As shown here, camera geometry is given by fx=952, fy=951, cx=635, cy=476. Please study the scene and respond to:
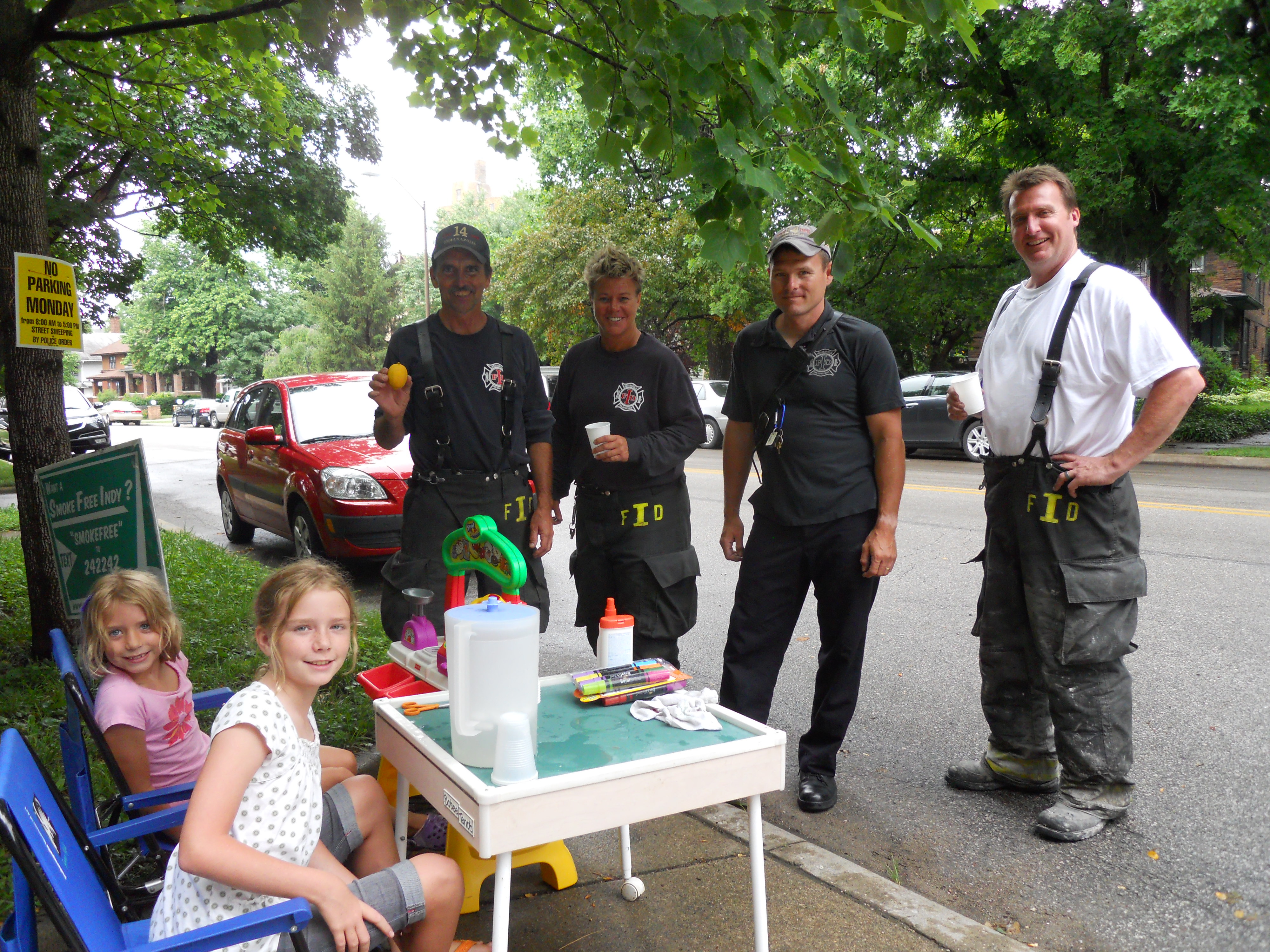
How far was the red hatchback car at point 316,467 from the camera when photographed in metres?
7.30

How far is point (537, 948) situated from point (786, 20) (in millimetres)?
2909

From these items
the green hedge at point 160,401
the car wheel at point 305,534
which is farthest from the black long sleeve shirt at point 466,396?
the green hedge at point 160,401

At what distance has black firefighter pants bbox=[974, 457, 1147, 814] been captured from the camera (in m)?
3.20

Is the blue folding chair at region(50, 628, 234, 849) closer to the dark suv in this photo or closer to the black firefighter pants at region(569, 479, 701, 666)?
the black firefighter pants at region(569, 479, 701, 666)

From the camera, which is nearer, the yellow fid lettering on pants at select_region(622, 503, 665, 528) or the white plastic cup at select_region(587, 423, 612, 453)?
the white plastic cup at select_region(587, 423, 612, 453)

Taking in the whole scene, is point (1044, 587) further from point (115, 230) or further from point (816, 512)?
point (115, 230)

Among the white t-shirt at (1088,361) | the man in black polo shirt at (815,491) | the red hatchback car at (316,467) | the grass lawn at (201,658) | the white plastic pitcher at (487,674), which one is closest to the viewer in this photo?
the white plastic pitcher at (487,674)

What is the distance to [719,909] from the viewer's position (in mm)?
2816

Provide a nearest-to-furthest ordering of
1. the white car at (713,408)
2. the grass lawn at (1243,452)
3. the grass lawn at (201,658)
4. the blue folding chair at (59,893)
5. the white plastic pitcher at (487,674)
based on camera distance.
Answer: the blue folding chair at (59,893), the white plastic pitcher at (487,674), the grass lawn at (201,658), the grass lawn at (1243,452), the white car at (713,408)

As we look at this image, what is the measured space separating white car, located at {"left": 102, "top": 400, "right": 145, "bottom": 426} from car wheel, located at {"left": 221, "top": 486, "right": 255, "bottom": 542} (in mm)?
42408

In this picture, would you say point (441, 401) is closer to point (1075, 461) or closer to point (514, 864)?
point (514, 864)

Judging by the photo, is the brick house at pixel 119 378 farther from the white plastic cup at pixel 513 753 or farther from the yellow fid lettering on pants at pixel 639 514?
the white plastic cup at pixel 513 753

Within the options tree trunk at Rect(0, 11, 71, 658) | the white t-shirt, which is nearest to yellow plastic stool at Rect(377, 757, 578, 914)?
the white t-shirt

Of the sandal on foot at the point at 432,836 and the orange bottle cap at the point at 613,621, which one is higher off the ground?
the orange bottle cap at the point at 613,621
